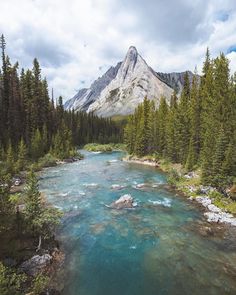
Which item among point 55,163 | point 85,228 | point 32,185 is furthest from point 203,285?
point 55,163

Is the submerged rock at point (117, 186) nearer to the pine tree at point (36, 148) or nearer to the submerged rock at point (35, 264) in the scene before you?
the submerged rock at point (35, 264)

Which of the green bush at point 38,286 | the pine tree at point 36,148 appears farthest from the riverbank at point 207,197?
the pine tree at point 36,148

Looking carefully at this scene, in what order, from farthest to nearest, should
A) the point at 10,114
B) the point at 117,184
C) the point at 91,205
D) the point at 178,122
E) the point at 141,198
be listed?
the point at 10,114 → the point at 178,122 → the point at 117,184 → the point at 141,198 → the point at 91,205

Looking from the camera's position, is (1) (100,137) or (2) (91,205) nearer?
(2) (91,205)

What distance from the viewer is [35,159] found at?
47.1 meters

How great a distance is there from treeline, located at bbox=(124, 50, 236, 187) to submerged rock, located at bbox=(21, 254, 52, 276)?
66.6ft

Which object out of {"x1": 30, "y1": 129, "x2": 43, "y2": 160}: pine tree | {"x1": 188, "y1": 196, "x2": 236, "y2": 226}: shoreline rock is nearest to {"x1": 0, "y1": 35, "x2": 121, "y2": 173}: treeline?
{"x1": 30, "y1": 129, "x2": 43, "y2": 160}: pine tree

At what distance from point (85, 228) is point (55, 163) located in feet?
106

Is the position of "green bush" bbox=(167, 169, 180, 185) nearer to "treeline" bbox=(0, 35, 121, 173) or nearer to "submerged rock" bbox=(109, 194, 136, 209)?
"submerged rock" bbox=(109, 194, 136, 209)

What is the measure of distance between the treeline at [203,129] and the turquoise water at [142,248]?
6736 mm

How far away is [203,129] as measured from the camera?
37750 millimetres

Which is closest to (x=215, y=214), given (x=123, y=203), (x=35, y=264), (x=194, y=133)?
(x=123, y=203)

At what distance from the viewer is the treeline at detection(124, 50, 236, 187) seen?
2708cm

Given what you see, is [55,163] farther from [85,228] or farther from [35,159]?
[85,228]
